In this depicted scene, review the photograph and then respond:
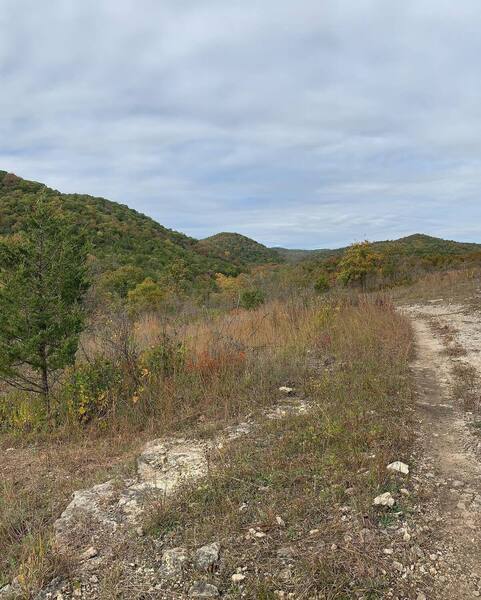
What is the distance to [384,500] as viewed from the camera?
2910 mm

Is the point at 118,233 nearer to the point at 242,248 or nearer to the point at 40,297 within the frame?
the point at 40,297

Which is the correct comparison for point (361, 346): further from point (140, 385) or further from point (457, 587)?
point (457, 587)

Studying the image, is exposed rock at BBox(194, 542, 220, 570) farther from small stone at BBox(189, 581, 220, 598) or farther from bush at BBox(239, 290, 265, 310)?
bush at BBox(239, 290, 265, 310)

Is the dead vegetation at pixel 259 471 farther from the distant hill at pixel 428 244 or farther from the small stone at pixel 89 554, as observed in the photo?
the distant hill at pixel 428 244

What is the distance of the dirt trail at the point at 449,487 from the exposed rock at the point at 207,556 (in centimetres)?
116

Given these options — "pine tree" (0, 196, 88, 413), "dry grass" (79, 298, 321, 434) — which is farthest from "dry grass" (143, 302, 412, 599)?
"pine tree" (0, 196, 88, 413)

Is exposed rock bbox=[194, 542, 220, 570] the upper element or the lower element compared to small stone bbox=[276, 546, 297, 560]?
lower

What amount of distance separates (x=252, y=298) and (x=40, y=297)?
32.3ft

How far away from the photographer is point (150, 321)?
31.5ft

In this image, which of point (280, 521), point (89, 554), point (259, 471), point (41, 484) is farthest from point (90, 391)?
point (280, 521)

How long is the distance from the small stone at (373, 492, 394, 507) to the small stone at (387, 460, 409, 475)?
1.34 feet

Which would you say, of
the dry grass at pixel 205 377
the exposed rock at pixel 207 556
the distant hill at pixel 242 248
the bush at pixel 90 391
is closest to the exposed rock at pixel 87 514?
the exposed rock at pixel 207 556

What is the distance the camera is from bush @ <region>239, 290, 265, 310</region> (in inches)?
561

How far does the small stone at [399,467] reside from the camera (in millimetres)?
3332
